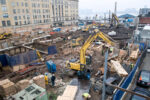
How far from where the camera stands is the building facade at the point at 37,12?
47.3 metres

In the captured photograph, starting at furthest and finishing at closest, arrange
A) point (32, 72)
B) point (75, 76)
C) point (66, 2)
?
point (66, 2) → point (32, 72) → point (75, 76)

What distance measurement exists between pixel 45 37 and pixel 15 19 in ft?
83.3

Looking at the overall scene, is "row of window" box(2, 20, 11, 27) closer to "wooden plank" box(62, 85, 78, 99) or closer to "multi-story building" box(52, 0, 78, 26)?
"multi-story building" box(52, 0, 78, 26)

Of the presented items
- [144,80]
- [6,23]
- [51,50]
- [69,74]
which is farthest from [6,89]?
[6,23]

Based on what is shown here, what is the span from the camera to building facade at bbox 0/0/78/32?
155 ft

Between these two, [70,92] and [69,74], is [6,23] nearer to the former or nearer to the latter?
[69,74]

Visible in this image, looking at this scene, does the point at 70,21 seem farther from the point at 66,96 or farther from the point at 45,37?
the point at 66,96

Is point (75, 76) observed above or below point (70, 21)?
below

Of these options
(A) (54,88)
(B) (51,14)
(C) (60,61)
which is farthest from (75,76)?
(B) (51,14)

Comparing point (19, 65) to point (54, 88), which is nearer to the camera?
point (54, 88)

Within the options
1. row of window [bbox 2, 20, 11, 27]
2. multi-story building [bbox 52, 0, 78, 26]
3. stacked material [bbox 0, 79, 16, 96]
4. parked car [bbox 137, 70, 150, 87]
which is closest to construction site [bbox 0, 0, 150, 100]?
stacked material [bbox 0, 79, 16, 96]

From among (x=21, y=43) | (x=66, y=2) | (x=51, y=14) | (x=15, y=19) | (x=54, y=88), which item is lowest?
(x=54, y=88)

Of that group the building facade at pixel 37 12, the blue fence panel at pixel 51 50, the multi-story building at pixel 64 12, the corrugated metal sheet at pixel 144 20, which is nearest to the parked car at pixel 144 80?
the blue fence panel at pixel 51 50

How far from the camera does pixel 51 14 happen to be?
225ft
